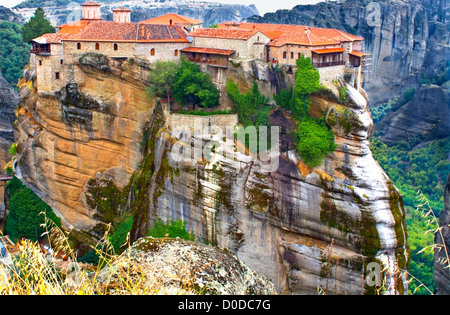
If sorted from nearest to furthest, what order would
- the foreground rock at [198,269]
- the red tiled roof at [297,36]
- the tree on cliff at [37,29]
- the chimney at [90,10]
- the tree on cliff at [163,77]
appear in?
the foreground rock at [198,269]
the red tiled roof at [297,36]
the tree on cliff at [163,77]
the chimney at [90,10]
the tree on cliff at [37,29]

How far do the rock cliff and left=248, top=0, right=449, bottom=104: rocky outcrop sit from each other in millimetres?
30638

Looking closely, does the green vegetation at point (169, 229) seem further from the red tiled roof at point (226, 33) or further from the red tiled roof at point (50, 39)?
the red tiled roof at point (50, 39)

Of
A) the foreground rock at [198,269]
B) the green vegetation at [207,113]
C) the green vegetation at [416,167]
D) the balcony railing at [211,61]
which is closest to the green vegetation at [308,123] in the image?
the green vegetation at [207,113]

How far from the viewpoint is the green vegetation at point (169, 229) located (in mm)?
26172

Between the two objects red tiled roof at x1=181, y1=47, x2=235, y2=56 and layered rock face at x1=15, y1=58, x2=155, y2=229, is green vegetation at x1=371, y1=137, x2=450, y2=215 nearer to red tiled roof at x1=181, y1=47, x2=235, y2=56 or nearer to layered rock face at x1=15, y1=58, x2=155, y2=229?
red tiled roof at x1=181, y1=47, x2=235, y2=56

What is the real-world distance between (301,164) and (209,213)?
14.7ft

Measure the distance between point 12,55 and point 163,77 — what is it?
99.1ft

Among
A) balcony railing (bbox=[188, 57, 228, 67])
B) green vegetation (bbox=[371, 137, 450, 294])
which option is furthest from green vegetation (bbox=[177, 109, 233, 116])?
green vegetation (bbox=[371, 137, 450, 294])

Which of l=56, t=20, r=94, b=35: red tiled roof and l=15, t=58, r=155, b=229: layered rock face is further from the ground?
l=56, t=20, r=94, b=35: red tiled roof

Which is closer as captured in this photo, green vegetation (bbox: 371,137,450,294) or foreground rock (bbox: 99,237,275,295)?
foreground rock (bbox: 99,237,275,295)

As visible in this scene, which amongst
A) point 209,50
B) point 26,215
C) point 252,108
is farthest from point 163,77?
point 26,215

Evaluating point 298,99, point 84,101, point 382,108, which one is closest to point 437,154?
point 382,108

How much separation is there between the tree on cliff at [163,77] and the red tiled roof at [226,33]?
2040mm

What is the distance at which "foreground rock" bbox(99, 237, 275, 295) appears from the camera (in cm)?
841
